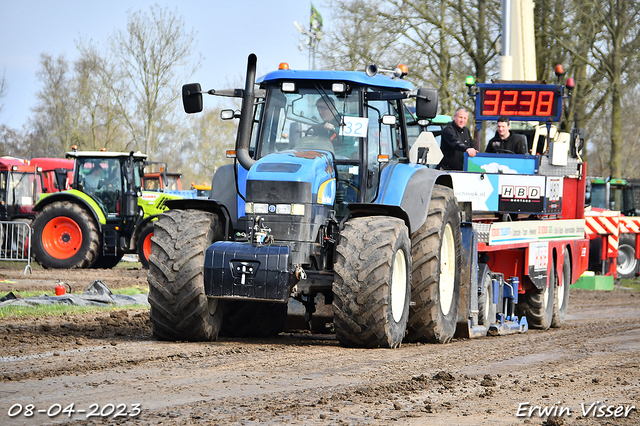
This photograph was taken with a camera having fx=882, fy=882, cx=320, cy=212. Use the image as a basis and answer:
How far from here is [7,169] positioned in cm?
2403

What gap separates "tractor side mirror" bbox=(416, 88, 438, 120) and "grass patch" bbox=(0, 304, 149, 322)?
530 centimetres

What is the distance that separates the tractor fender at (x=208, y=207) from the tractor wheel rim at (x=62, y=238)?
39.9 feet

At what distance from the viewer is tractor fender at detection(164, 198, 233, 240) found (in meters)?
8.22

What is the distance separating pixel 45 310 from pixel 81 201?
890cm

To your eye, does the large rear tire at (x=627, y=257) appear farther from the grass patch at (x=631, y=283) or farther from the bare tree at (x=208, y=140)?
the bare tree at (x=208, y=140)

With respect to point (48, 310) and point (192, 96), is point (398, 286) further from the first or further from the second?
point (48, 310)

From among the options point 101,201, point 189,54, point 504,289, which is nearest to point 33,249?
point 101,201

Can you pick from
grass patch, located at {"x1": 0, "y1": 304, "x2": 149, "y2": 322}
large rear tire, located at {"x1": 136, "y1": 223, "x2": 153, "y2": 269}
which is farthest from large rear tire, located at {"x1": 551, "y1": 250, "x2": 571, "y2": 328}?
large rear tire, located at {"x1": 136, "y1": 223, "x2": 153, "y2": 269}

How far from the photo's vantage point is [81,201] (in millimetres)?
19688

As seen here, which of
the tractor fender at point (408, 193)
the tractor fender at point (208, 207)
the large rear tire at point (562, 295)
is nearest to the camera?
the tractor fender at point (208, 207)

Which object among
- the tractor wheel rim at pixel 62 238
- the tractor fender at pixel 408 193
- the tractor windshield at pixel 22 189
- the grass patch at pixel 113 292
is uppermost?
the tractor fender at pixel 408 193

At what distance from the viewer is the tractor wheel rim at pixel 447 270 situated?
364 inches

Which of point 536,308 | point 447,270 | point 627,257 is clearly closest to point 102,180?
point 536,308

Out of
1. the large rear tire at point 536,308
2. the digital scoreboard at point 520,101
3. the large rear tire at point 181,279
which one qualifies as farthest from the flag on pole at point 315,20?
the large rear tire at point 181,279
